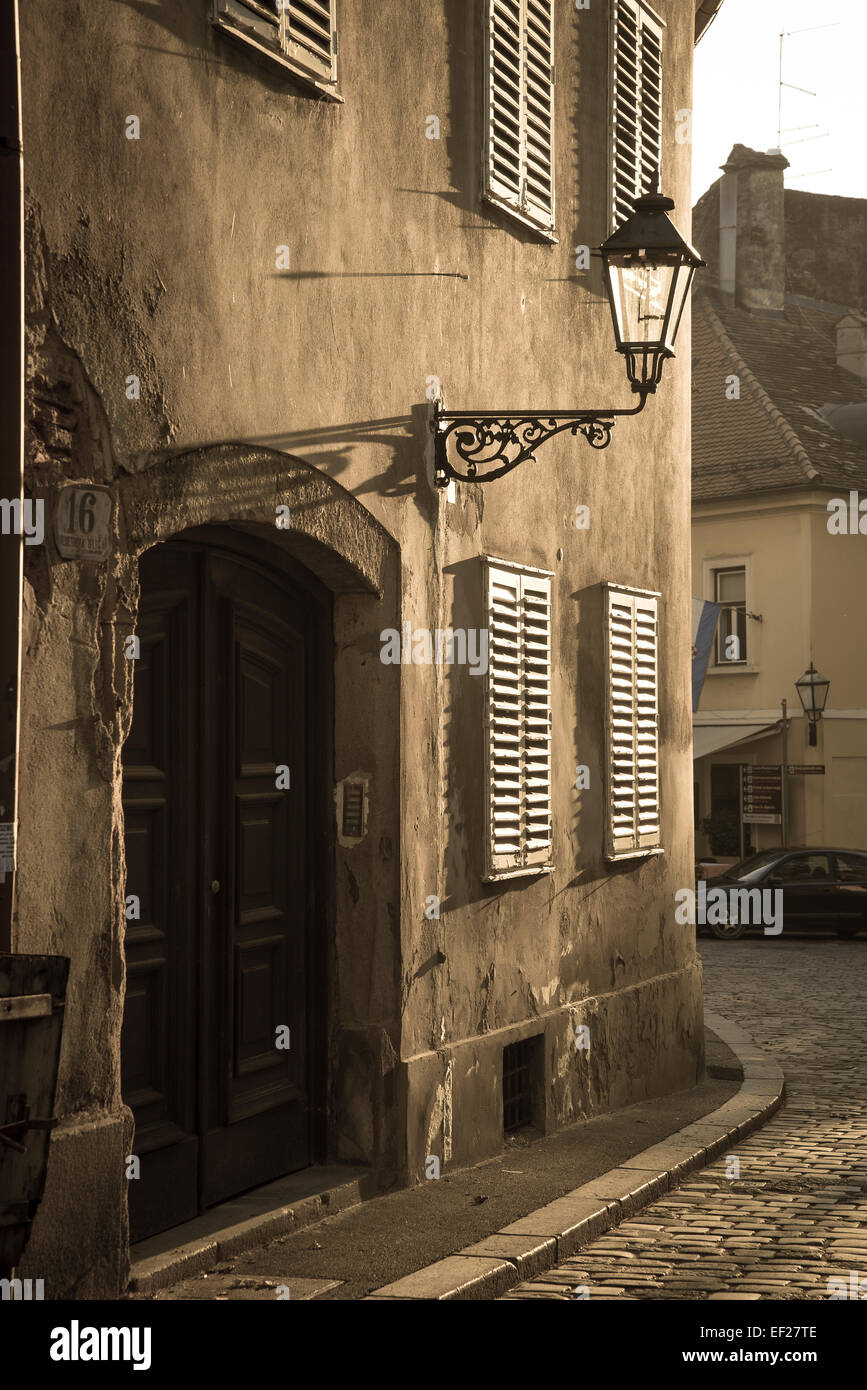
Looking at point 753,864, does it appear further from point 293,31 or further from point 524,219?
point 293,31

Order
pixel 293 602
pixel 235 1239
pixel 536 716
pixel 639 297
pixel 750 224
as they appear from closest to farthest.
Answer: pixel 235 1239, pixel 293 602, pixel 639 297, pixel 536 716, pixel 750 224

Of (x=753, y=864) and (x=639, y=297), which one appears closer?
(x=639, y=297)

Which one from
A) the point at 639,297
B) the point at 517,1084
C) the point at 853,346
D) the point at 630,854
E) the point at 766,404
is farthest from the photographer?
the point at 853,346

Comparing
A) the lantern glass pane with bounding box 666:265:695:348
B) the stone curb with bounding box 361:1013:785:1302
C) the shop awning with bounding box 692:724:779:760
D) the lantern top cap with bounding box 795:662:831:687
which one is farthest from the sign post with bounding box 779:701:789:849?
the lantern glass pane with bounding box 666:265:695:348

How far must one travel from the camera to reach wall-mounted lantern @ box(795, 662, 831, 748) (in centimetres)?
3144

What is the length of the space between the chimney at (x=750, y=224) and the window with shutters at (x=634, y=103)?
2650 centimetres

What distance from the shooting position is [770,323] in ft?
124

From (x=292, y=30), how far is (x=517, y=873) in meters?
4.33

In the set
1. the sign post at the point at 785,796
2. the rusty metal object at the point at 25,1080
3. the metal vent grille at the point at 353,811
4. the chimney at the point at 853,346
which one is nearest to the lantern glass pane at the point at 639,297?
the metal vent grille at the point at 353,811

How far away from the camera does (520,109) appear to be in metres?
9.72

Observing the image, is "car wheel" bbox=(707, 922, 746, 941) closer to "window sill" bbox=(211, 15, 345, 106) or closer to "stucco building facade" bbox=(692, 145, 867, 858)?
"stucco building facade" bbox=(692, 145, 867, 858)

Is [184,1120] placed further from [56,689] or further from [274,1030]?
[56,689]

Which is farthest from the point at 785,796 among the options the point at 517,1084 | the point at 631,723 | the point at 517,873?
the point at 517,873

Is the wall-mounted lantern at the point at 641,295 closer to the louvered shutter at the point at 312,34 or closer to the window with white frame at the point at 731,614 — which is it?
the louvered shutter at the point at 312,34
